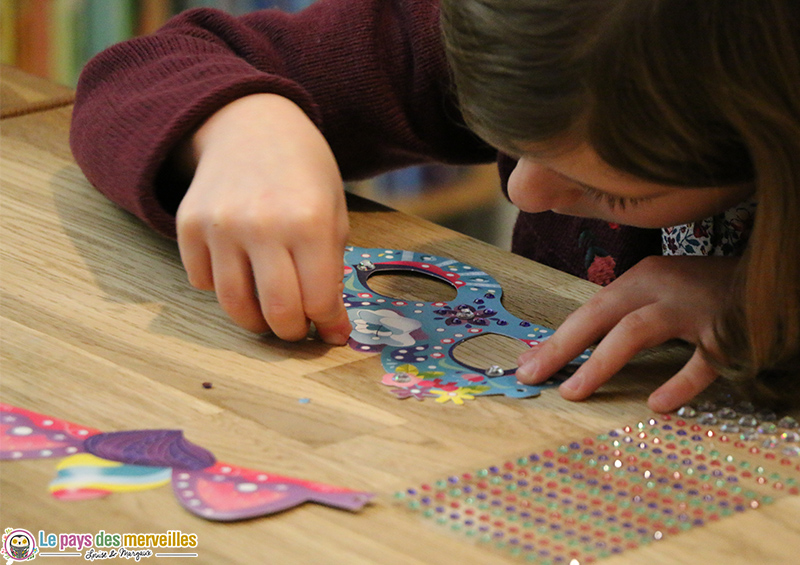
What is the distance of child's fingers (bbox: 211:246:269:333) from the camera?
25.4 inches

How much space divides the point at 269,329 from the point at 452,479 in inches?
9.1

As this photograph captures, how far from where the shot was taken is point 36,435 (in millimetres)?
503

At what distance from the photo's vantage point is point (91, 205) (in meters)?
0.87

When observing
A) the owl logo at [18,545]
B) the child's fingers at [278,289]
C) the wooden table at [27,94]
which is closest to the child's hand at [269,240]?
the child's fingers at [278,289]

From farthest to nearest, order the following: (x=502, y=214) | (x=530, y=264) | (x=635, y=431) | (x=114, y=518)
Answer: (x=502, y=214) → (x=530, y=264) → (x=635, y=431) → (x=114, y=518)

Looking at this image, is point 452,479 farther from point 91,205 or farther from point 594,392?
point 91,205

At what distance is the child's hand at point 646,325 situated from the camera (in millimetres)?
590

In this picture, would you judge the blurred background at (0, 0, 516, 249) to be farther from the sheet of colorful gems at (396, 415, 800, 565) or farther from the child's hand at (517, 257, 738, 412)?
the sheet of colorful gems at (396, 415, 800, 565)

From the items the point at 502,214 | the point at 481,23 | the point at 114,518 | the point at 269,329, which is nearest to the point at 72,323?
the point at 269,329

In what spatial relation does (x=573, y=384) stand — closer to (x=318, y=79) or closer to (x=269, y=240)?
(x=269, y=240)

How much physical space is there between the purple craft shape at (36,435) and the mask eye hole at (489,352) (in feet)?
0.83

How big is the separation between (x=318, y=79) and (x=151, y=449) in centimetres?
54

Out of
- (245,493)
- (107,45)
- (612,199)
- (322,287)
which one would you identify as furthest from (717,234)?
(107,45)

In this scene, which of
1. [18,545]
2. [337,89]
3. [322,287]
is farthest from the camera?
[337,89]
